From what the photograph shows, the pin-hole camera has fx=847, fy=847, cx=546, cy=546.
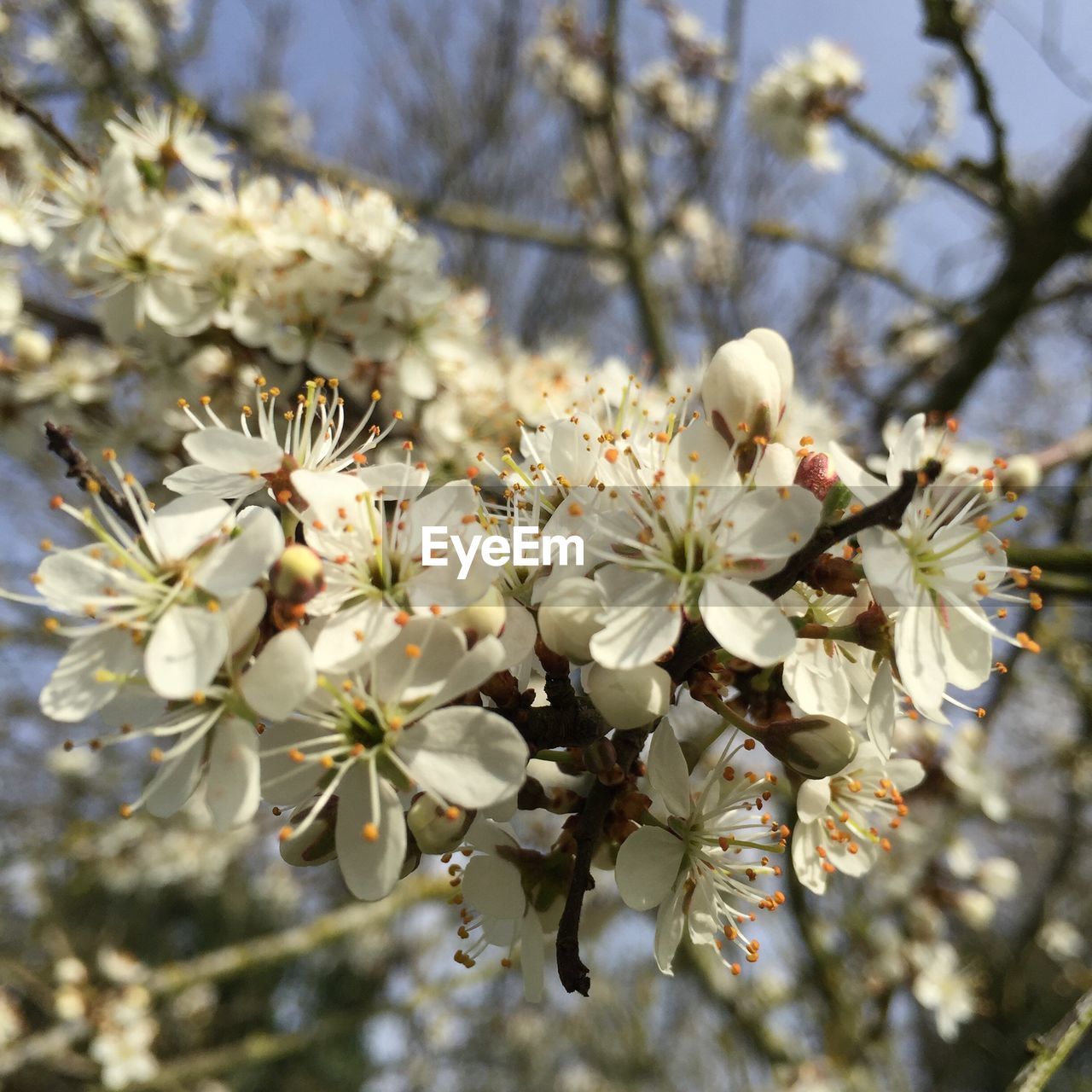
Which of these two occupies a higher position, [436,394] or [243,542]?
[243,542]

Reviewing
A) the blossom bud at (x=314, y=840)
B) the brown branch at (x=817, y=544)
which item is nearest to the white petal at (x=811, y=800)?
the brown branch at (x=817, y=544)

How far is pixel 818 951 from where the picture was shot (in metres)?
2.75

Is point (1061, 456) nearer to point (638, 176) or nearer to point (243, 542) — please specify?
point (243, 542)

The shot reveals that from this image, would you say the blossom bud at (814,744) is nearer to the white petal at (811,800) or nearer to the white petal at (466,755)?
the white petal at (811,800)

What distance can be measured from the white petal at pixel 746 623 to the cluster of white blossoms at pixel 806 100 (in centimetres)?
290

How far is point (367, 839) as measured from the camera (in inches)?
29.4

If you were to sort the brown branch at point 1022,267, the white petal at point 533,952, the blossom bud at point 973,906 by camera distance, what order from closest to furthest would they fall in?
the white petal at point 533,952 → the brown branch at point 1022,267 → the blossom bud at point 973,906

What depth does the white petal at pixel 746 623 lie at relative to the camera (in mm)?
711

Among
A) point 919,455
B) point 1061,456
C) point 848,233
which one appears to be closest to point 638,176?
point 848,233

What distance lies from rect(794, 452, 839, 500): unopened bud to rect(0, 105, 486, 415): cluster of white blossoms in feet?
3.23

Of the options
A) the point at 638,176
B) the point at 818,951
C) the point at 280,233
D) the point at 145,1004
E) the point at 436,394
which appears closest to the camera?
the point at 280,233

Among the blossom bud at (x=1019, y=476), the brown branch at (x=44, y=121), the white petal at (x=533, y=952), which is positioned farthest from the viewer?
the blossom bud at (x=1019, y=476)

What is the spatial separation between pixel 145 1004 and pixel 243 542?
139 inches

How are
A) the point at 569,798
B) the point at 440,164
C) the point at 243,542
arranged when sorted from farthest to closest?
the point at 440,164 < the point at 569,798 < the point at 243,542
